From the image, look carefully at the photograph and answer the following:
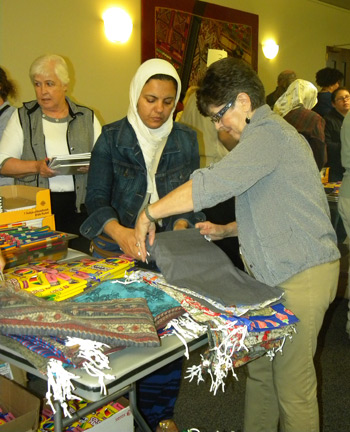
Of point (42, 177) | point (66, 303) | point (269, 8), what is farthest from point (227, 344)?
point (269, 8)

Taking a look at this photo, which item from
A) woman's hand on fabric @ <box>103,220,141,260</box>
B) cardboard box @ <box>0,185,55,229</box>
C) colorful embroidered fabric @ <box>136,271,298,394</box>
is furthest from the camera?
cardboard box @ <box>0,185,55,229</box>

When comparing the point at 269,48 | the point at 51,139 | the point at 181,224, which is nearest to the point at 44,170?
the point at 51,139

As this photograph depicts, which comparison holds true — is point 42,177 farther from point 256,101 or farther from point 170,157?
point 256,101

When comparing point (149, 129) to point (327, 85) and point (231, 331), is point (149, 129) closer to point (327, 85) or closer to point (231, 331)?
point (231, 331)

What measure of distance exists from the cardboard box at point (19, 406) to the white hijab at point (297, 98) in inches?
108

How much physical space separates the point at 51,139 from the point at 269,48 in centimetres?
458

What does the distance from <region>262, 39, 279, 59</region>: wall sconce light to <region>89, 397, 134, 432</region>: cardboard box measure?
5.59 metres

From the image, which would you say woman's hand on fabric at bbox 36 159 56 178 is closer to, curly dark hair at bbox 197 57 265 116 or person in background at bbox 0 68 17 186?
person in background at bbox 0 68 17 186

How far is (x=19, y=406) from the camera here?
66.7 inches

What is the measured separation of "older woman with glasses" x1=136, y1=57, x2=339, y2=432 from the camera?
1.27m

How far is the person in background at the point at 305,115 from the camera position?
336cm

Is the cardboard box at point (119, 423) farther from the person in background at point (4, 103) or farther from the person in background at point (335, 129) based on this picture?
the person in background at point (335, 129)

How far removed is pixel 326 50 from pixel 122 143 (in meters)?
6.61

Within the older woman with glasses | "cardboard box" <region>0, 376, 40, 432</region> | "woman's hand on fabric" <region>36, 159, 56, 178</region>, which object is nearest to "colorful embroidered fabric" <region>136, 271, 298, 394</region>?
the older woman with glasses
